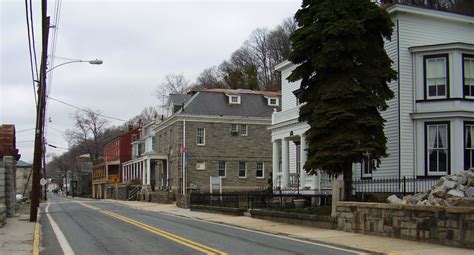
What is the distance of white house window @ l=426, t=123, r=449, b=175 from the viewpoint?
2416 cm

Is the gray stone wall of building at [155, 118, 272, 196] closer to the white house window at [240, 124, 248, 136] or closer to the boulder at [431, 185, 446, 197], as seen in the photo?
the white house window at [240, 124, 248, 136]

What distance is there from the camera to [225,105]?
2100 inches

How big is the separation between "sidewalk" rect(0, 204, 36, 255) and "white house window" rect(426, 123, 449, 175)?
17086 mm

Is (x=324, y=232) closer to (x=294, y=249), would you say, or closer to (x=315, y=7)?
(x=294, y=249)

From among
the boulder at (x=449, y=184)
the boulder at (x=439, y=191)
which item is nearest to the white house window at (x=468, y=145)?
the boulder at (x=449, y=184)

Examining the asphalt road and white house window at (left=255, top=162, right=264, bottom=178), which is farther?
white house window at (left=255, top=162, right=264, bottom=178)

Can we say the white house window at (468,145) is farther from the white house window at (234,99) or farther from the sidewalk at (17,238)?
the white house window at (234,99)

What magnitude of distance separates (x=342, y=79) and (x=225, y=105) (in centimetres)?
3264

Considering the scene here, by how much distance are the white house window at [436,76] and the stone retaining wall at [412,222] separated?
899 cm

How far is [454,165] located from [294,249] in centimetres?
1272

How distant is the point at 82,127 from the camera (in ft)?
348

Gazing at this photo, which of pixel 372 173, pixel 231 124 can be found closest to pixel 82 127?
pixel 231 124

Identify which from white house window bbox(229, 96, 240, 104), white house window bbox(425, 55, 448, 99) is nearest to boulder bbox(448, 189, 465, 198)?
white house window bbox(425, 55, 448, 99)

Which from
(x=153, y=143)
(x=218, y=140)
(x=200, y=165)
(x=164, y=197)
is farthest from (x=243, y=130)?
(x=153, y=143)
